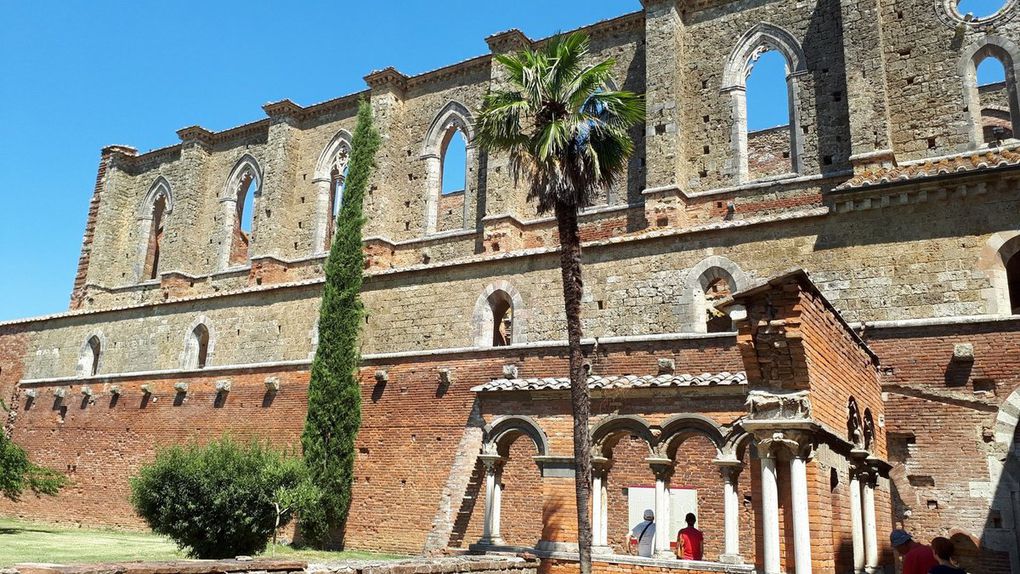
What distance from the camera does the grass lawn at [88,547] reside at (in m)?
15.5

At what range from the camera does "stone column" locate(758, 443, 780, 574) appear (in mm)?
8844

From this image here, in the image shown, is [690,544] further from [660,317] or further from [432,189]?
Answer: [432,189]

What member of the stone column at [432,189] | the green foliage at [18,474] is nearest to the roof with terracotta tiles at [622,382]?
the stone column at [432,189]

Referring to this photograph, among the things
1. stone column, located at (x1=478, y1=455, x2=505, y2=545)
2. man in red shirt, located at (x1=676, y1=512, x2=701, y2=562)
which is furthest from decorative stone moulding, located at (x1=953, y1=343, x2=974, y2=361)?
stone column, located at (x1=478, y1=455, x2=505, y2=545)

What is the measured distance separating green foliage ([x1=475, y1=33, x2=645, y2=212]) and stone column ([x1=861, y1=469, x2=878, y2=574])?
5686 millimetres

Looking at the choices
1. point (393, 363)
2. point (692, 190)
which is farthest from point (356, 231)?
point (692, 190)

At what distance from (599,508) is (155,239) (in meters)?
25.6

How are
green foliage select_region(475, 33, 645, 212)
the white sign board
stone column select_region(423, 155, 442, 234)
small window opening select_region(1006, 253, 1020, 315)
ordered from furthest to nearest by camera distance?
stone column select_region(423, 155, 442, 234) < small window opening select_region(1006, 253, 1020, 315) < the white sign board < green foliage select_region(475, 33, 645, 212)

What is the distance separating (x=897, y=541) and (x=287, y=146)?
2402cm

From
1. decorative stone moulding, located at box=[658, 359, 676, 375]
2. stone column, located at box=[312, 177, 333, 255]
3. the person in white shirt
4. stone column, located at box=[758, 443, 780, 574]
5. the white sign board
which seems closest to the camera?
stone column, located at box=[758, 443, 780, 574]

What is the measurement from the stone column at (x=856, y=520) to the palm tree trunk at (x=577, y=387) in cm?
356

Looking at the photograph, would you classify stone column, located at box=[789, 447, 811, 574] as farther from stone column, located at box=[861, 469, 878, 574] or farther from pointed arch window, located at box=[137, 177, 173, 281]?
pointed arch window, located at box=[137, 177, 173, 281]

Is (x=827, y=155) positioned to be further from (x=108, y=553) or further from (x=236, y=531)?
(x=108, y=553)

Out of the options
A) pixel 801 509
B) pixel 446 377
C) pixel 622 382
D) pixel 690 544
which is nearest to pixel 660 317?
pixel 622 382
